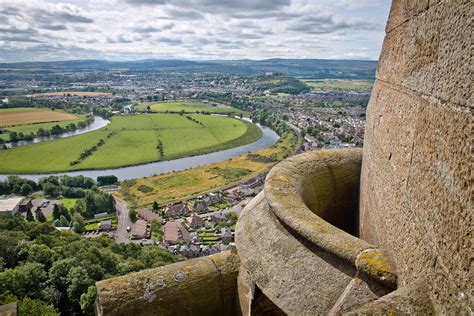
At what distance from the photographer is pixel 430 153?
2.21 m

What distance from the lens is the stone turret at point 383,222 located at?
6.23ft

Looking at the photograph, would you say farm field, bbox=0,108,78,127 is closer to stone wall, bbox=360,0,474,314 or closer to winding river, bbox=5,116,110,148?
winding river, bbox=5,116,110,148

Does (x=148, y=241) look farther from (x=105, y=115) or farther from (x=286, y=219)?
(x=105, y=115)

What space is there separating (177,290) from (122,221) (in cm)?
4582

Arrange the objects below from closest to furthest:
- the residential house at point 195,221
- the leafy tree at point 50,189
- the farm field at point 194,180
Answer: the residential house at point 195,221, the farm field at point 194,180, the leafy tree at point 50,189

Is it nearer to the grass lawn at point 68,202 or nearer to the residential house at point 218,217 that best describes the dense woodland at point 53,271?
the residential house at point 218,217

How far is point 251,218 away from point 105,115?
131142 millimetres

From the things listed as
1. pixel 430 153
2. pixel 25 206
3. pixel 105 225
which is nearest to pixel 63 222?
pixel 105 225

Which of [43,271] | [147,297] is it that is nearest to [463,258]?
[147,297]

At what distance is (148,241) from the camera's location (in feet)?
141

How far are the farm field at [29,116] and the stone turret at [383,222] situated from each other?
11837 cm

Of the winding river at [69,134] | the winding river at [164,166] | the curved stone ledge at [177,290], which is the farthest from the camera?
the winding river at [69,134]

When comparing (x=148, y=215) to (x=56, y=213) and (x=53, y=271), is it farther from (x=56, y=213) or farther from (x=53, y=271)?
(x=53, y=271)

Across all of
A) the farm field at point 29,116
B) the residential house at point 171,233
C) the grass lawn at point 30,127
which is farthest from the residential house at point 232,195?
the farm field at point 29,116
